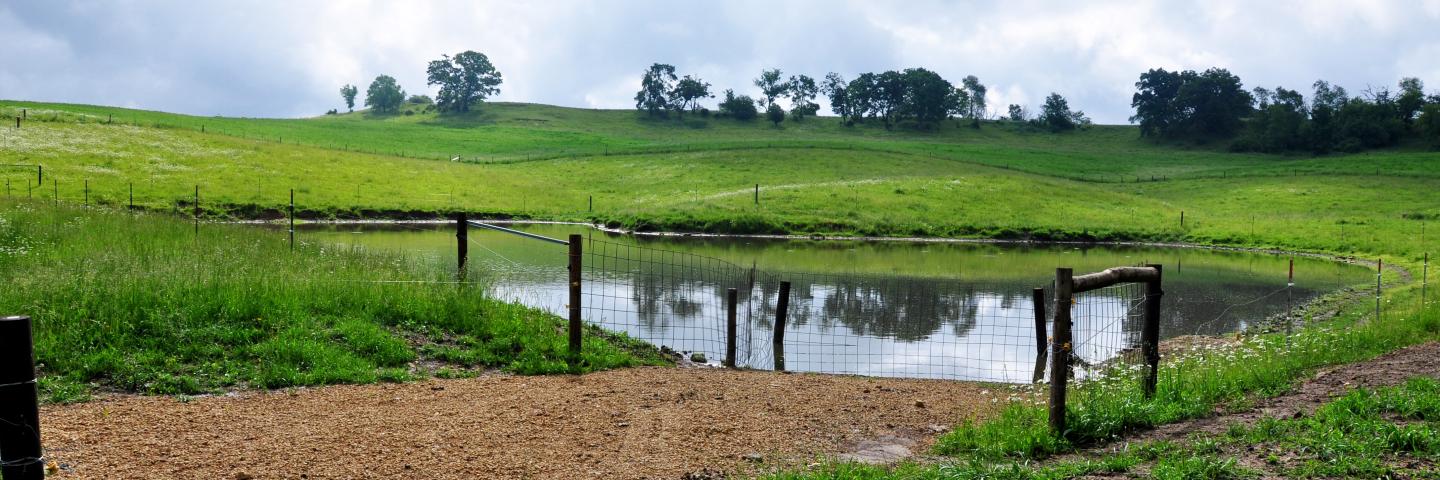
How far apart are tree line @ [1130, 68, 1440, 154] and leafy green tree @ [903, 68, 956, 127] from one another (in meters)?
25.0

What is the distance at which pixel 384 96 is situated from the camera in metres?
160

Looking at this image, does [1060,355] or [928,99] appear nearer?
[1060,355]

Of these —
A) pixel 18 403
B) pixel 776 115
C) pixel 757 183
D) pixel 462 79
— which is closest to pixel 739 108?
pixel 776 115

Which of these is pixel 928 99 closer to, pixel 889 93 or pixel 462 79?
pixel 889 93

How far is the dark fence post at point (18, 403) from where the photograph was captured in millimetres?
4734

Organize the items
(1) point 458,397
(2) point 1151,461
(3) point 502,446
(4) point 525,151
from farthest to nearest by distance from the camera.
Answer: (4) point 525,151 → (1) point 458,397 → (3) point 502,446 → (2) point 1151,461

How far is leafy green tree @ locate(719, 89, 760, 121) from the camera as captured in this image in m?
140

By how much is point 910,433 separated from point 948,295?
16219mm

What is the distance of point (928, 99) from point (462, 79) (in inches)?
2766

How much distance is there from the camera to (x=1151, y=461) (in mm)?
7340

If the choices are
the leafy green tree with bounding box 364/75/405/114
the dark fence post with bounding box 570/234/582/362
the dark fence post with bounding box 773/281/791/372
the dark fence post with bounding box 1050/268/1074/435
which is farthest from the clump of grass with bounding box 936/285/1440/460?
the leafy green tree with bounding box 364/75/405/114

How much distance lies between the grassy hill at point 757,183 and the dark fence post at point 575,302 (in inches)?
1311

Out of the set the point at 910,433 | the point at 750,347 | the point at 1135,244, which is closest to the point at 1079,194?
the point at 1135,244

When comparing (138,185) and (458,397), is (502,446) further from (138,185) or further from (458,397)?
(138,185)
